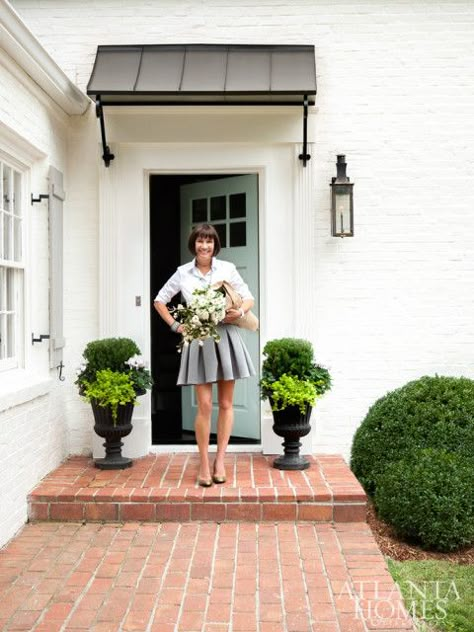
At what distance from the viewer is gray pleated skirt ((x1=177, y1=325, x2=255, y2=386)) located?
4.90 metres

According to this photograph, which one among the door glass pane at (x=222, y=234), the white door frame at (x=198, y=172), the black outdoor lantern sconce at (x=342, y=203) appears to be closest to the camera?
the black outdoor lantern sconce at (x=342, y=203)

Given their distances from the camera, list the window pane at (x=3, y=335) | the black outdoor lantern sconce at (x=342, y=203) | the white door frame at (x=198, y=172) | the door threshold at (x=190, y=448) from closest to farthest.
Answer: the window pane at (x=3, y=335) → the black outdoor lantern sconce at (x=342, y=203) → the white door frame at (x=198, y=172) → the door threshold at (x=190, y=448)

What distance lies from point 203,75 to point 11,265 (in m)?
2.02

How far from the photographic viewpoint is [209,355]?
193 inches

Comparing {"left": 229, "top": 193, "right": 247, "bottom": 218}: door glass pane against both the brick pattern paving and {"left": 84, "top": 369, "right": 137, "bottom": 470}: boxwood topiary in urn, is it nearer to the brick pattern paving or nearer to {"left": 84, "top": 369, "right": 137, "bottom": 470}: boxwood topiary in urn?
{"left": 84, "top": 369, "right": 137, "bottom": 470}: boxwood topiary in urn

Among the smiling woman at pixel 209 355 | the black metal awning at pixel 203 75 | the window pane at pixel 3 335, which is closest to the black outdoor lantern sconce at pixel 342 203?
the black metal awning at pixel 203 75

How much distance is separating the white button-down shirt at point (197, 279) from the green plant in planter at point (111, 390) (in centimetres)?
66

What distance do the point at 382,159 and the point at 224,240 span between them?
1.51 metres

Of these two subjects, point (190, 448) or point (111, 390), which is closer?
point (111, 390)

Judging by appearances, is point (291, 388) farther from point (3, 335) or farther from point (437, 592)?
point (3, 335)

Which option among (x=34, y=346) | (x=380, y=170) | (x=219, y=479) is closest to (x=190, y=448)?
(x=219, y=479)

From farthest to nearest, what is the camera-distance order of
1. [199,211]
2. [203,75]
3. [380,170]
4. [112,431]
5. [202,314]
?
[199,211]
[380,170]
[203,75]
[112,431]
[202,314]

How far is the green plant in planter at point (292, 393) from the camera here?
201 inches

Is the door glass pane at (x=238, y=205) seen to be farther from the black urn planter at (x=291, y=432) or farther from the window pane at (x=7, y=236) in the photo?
the window pane at (x=7, y=236)
